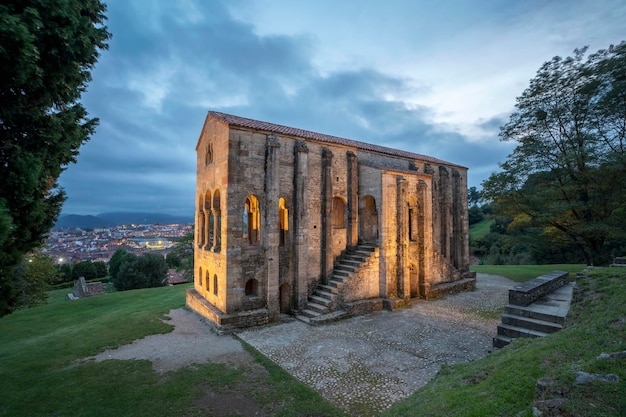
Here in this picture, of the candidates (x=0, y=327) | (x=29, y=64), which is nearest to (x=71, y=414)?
(x=29, y=64)

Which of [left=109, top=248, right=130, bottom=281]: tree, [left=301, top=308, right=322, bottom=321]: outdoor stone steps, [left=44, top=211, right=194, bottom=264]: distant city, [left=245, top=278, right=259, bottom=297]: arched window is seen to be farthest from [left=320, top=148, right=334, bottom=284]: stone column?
[left=109, top=248, right=130, bottom=281]: tree

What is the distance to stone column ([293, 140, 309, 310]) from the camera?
1465 cm

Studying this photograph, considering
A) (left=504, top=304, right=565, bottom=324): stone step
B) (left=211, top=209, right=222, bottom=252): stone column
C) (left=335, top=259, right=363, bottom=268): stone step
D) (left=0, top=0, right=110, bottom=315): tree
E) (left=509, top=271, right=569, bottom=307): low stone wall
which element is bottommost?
(left=504, top=304, right=565, bottom=324): stone step

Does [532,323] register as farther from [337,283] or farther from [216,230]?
[216,230]

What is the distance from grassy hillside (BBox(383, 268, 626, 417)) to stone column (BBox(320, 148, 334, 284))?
352 inches

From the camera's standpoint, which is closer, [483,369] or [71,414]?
[483,369]

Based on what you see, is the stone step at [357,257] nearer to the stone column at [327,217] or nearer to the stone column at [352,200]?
the stone column at [352,200]

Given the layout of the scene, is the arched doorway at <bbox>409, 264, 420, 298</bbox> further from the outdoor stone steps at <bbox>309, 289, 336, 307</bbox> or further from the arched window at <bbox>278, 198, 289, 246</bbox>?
the arched window at <bbox>278, 198, 289, 246</bbox>

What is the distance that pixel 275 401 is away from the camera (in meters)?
7.16

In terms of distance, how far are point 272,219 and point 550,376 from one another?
11421mm

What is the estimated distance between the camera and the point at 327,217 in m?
15.8

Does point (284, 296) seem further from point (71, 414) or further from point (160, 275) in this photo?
point (160, 275)

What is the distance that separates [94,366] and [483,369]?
1164 centimetres

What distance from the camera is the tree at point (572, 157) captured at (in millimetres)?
17172
